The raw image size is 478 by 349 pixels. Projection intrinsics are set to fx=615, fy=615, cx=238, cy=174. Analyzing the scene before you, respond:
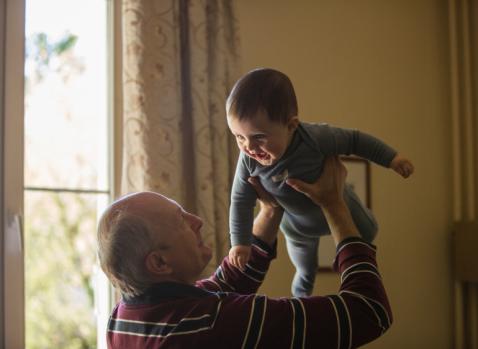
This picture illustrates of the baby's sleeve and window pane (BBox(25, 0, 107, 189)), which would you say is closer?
the baby's sleeve

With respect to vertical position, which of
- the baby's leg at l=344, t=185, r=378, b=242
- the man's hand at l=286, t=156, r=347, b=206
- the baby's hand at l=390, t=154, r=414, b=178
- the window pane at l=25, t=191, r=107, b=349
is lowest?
the window pane at l=25, t=191, r=107, b=349

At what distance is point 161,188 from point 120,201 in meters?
1.09

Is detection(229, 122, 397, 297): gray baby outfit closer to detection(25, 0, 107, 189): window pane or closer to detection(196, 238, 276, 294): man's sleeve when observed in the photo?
detection(196, 238, 276, 294): man's sleeve

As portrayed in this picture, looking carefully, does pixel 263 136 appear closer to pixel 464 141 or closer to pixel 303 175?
pixel 303 175

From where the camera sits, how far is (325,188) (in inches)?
52.0

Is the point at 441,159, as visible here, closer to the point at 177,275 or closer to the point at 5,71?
the point at 5,71

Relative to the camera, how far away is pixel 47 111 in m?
2.50

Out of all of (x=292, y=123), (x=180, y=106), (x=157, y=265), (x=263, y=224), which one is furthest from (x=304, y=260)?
(x=180, y=106)

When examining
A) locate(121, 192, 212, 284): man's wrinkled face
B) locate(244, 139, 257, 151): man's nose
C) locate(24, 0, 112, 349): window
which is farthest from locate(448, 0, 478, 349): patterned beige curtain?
locate(121, 192, 212, 284): man's wrinkled face

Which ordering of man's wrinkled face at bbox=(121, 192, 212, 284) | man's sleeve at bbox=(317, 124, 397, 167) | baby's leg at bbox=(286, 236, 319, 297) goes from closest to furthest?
man's wrinkled face at bbox=(121, 192, 212, 284) < man's sleeve at bbox=(317, 124, 397, 167) < baby's leg at bbox=(286, 236, 319, 297)

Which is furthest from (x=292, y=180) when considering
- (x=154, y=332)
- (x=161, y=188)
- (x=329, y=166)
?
(x=161, y=188)

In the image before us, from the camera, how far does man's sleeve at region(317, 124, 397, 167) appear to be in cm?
140

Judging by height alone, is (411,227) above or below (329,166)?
below

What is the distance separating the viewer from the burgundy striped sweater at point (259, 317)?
3.60ft
